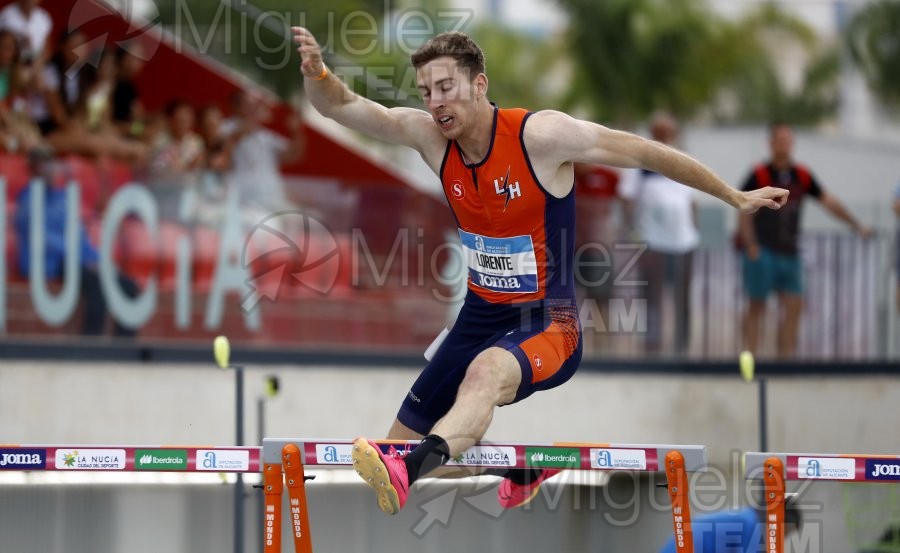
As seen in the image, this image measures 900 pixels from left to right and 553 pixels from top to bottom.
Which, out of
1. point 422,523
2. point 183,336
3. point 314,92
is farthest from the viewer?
point 183,336

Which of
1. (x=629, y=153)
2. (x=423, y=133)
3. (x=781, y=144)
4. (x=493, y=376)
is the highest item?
(x=781, y=144)

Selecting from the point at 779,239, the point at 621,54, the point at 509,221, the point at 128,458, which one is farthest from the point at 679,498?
the point at 621,54

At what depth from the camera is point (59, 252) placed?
34.3 feet

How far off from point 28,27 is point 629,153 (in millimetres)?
7528

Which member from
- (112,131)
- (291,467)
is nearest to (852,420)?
(112,131)

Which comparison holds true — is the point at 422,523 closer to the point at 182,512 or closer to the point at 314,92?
the point at 182,512

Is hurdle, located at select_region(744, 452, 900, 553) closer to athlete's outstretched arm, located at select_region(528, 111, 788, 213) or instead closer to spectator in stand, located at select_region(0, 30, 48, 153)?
athlete's outstretched arm, located at select_region(528, 111, 788, 213)

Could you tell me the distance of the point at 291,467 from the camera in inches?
227

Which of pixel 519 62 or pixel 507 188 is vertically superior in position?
pixel 519 62

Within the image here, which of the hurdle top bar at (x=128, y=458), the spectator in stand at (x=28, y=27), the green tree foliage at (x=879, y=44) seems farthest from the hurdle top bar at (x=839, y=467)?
the green tree foliage at (x=879, y=44)

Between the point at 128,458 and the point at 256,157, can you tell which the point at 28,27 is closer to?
the point at 256,157

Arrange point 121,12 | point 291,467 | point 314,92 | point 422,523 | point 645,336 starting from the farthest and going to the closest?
point 121,12 < point 645,336 < point 422,523 < point 314,92 < point 291,467

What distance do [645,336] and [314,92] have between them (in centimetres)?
638

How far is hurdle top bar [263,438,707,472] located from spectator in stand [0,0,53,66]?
7.06 m
